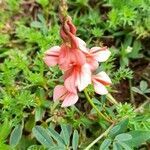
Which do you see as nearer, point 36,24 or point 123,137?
point 123,137

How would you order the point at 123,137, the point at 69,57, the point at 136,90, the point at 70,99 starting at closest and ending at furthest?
the point at 69,57 → the point at 70,99 → the point at 123,137 → the point at 136,90

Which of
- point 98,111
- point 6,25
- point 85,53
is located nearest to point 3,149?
point 98,111

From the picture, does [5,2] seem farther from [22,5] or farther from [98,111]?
[98,111]

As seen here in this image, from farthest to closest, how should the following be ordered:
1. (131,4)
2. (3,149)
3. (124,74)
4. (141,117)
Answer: (131,4) < (124,74) < (141,117) < (3,149)

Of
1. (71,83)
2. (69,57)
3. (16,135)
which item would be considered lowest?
(16,135)

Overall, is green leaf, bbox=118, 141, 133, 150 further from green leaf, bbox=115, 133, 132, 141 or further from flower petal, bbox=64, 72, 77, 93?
flower petal, bbox=64, 72, 77, 93

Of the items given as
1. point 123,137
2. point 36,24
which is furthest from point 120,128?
point 36,24

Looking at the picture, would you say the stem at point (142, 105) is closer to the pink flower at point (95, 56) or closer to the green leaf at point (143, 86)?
the green leaf at point (143, 86)

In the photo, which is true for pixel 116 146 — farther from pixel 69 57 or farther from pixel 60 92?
pixel 69 57
